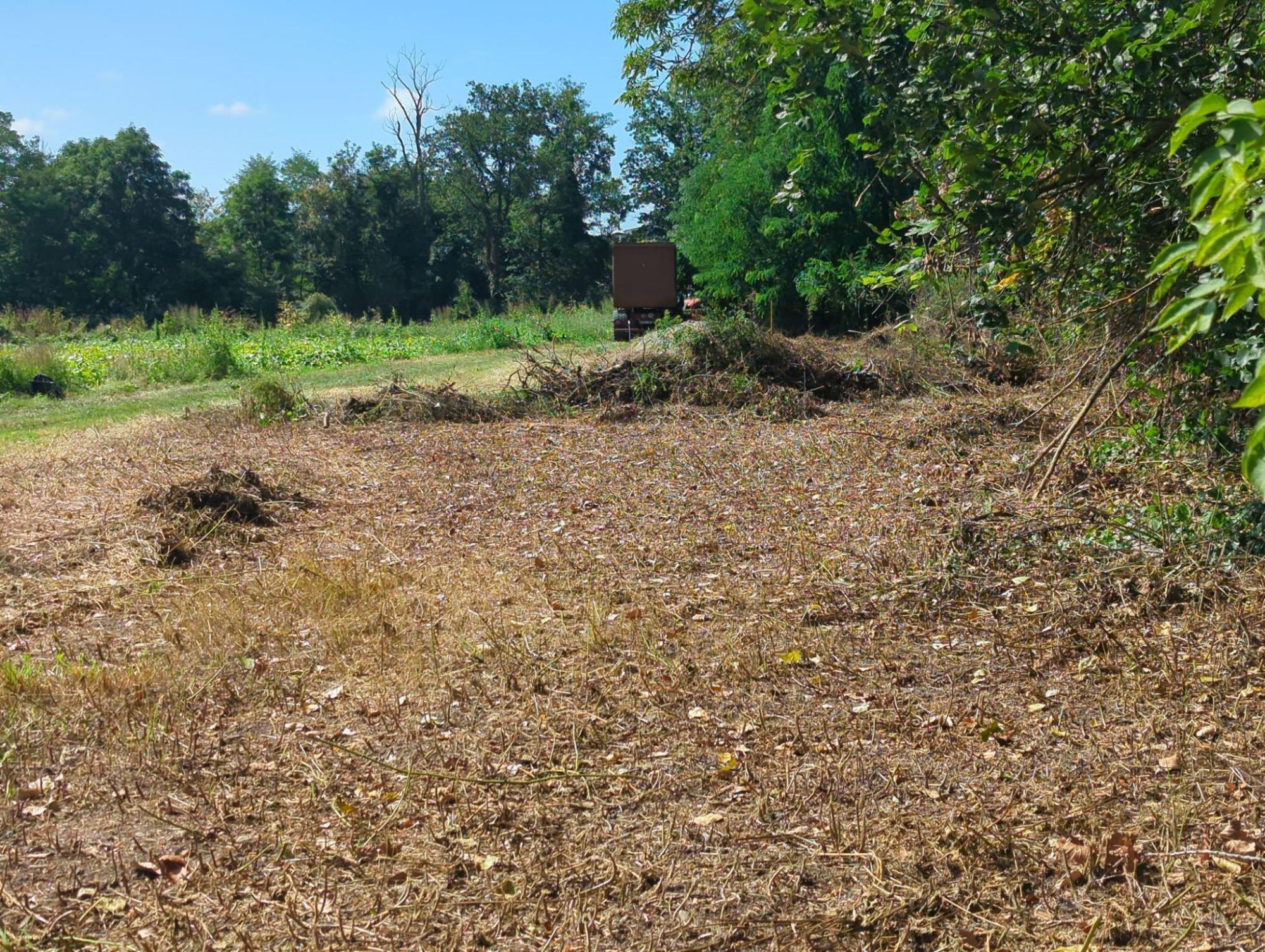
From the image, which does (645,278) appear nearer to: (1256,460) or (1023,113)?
(1023,113)

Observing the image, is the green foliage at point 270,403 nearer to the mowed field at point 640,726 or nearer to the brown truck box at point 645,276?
the mowed field at point 640,726

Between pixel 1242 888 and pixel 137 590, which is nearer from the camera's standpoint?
pixel 1242 888

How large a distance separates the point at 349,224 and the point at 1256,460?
50.0m

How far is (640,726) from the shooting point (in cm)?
379

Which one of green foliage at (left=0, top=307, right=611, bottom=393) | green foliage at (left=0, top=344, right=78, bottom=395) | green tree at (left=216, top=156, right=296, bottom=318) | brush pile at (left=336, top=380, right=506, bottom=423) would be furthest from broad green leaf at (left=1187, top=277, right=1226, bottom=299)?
green tree at (left=216, top=156, right=296, bottom=318)

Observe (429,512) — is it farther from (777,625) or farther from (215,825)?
(215,825)

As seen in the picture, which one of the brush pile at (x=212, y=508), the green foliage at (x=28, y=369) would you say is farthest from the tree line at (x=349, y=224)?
the brush pile at (x=212, y=508)

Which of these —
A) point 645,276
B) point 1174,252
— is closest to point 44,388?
point 645,276

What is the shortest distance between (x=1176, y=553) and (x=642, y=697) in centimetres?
269

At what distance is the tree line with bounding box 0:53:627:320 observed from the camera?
46562 millimetres

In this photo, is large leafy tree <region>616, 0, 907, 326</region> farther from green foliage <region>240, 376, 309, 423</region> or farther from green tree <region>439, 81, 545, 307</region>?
green tree <region>439, 81, 545, 307</region>

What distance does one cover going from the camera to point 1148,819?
299 cm

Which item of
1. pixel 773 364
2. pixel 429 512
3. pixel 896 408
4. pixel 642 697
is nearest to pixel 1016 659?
pixel 642 697

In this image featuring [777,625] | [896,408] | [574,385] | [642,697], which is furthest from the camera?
[574,385]
